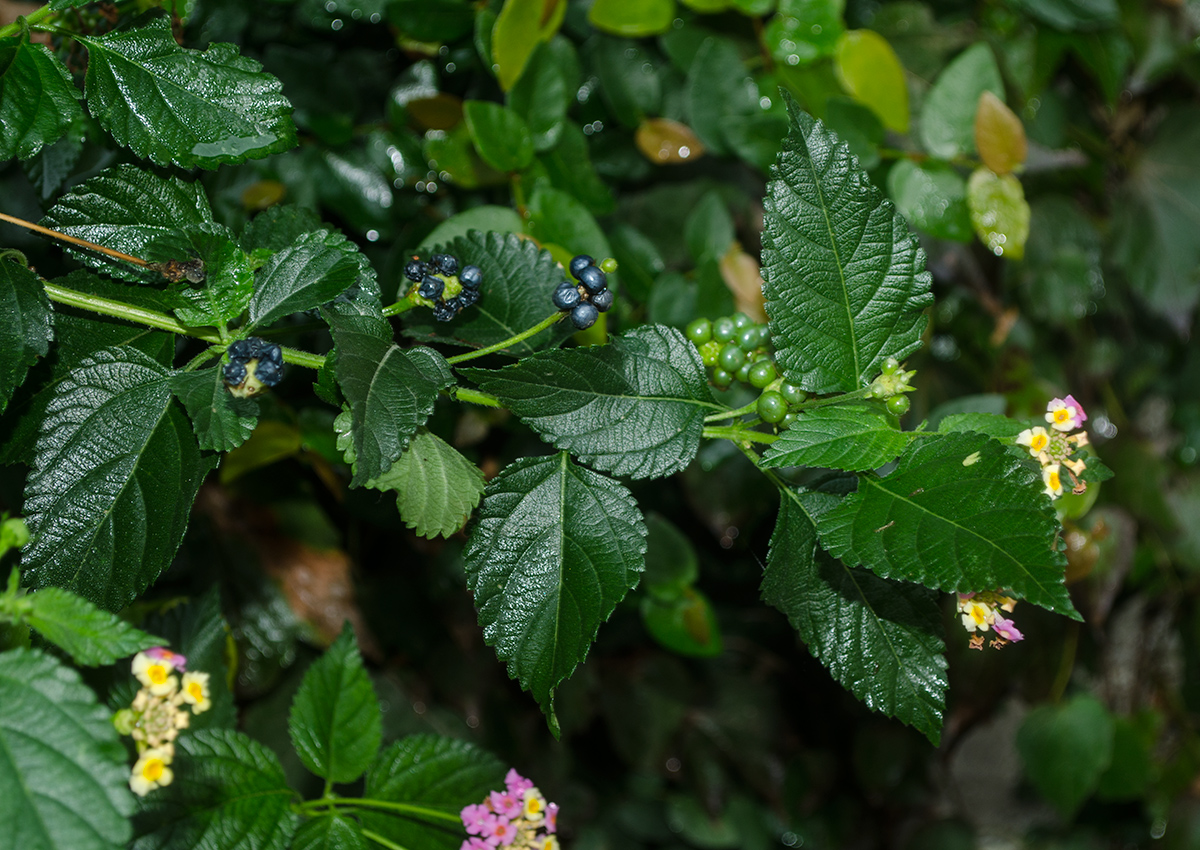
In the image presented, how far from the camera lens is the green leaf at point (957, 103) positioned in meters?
0.94

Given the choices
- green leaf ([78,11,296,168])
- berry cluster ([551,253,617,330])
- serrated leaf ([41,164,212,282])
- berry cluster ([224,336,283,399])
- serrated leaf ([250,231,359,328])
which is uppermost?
green leaf ([78,11,296,168])

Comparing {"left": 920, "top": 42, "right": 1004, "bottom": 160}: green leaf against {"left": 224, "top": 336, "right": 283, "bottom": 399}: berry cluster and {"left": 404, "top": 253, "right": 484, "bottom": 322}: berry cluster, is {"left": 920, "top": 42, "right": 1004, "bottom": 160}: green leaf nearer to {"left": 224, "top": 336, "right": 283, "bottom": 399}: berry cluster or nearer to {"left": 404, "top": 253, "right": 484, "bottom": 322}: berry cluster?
{"left": 404, "top": 253, "right": 484, "bottom": 322}: berry cluster

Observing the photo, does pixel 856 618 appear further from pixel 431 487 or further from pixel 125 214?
pixel 125 214

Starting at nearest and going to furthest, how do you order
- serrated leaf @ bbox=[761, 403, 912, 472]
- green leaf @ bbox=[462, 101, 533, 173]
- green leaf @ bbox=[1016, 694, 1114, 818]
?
serrated leaf @ bbox=[761, 403, 912, 472], green leaf @ bbox=[462, 101, 533, 173], green leaf @ bbox=[1016, 694, 1114, 818]

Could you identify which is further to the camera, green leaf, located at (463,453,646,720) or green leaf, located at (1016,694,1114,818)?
green leaf, located at (1016,694,1114,818)

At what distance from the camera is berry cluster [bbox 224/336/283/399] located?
1.53 feet

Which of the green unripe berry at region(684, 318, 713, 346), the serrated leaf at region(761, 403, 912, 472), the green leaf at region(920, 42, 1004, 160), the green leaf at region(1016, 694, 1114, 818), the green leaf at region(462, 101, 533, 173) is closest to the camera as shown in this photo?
the serrated leaf at region(761, 403, 912, 472)

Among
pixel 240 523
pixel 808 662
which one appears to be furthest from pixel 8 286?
pixel 808 662

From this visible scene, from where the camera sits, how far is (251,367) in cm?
47

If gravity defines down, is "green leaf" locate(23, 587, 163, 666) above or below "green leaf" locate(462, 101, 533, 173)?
below

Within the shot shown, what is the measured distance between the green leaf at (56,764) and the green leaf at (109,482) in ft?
0.26

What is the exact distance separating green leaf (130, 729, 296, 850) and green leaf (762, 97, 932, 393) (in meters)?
0.47

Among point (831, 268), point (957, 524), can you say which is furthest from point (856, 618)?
point (831, 268)

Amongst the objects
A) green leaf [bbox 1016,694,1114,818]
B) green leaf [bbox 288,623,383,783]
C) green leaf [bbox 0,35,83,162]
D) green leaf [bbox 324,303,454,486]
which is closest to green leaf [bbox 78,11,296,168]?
green leaf [bbox 0,35,83,162]
